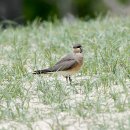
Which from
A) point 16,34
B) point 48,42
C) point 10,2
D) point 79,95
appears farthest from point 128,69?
point 10,2

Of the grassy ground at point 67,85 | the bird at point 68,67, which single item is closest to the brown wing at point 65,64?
the bird at point 68,67

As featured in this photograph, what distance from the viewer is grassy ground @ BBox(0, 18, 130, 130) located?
7230 millimetres

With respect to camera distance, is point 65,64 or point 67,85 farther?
point 65,64

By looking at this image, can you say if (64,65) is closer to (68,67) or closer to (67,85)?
(68,67)

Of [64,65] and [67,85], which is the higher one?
[64,65]

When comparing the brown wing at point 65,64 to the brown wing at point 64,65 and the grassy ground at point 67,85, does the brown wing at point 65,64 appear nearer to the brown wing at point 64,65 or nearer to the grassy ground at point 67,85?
the brown wing at point 64,65

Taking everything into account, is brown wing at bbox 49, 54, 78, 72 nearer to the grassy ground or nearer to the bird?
the bird

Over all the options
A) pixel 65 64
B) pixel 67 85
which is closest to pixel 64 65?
pixel 65 64

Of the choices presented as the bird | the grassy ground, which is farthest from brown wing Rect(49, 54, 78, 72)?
the grassy ground

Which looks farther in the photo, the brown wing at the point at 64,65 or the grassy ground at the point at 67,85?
the brown wing at the point at 64,65

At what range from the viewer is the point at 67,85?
8.57 m

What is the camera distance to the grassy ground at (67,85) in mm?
7230

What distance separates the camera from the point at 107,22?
13469 millimetres

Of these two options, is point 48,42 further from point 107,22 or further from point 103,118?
point 103,118
